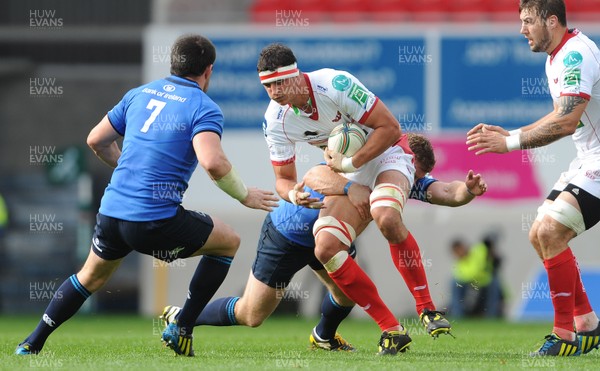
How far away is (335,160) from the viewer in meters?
7.55

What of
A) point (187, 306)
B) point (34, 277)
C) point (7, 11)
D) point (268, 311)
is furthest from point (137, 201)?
point (7, 11)

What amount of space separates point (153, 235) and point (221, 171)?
0.64 meters

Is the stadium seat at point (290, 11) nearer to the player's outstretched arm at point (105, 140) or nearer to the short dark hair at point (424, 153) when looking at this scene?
the short dark hair at point (424, 153)

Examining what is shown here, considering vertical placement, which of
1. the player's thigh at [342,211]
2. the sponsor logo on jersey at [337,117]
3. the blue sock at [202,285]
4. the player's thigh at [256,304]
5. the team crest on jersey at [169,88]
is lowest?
the player's thigh at [256,304]

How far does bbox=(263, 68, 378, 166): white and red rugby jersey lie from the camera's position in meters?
7.54

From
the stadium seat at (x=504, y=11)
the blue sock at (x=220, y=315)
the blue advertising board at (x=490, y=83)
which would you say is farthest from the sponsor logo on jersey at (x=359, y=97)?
the stadium seat at (x=504, y=11)

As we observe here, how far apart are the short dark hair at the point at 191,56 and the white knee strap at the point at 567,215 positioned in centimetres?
250

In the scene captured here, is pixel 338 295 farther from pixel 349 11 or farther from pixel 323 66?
pixel 349 11

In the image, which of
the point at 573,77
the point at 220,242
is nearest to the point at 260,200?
the point at 220,242

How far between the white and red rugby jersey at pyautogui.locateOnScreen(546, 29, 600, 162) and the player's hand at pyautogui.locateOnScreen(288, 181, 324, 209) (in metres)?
1.73

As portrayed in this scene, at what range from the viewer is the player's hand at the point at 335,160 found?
7.54 m

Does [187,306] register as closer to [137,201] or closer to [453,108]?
[137,201]

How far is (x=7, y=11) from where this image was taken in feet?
71.6

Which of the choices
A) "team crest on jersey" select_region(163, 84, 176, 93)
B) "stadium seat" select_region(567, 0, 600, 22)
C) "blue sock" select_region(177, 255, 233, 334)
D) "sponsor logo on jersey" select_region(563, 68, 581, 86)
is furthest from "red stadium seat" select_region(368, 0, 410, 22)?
"blue sock" select_region(177, 255, 233, 334)
